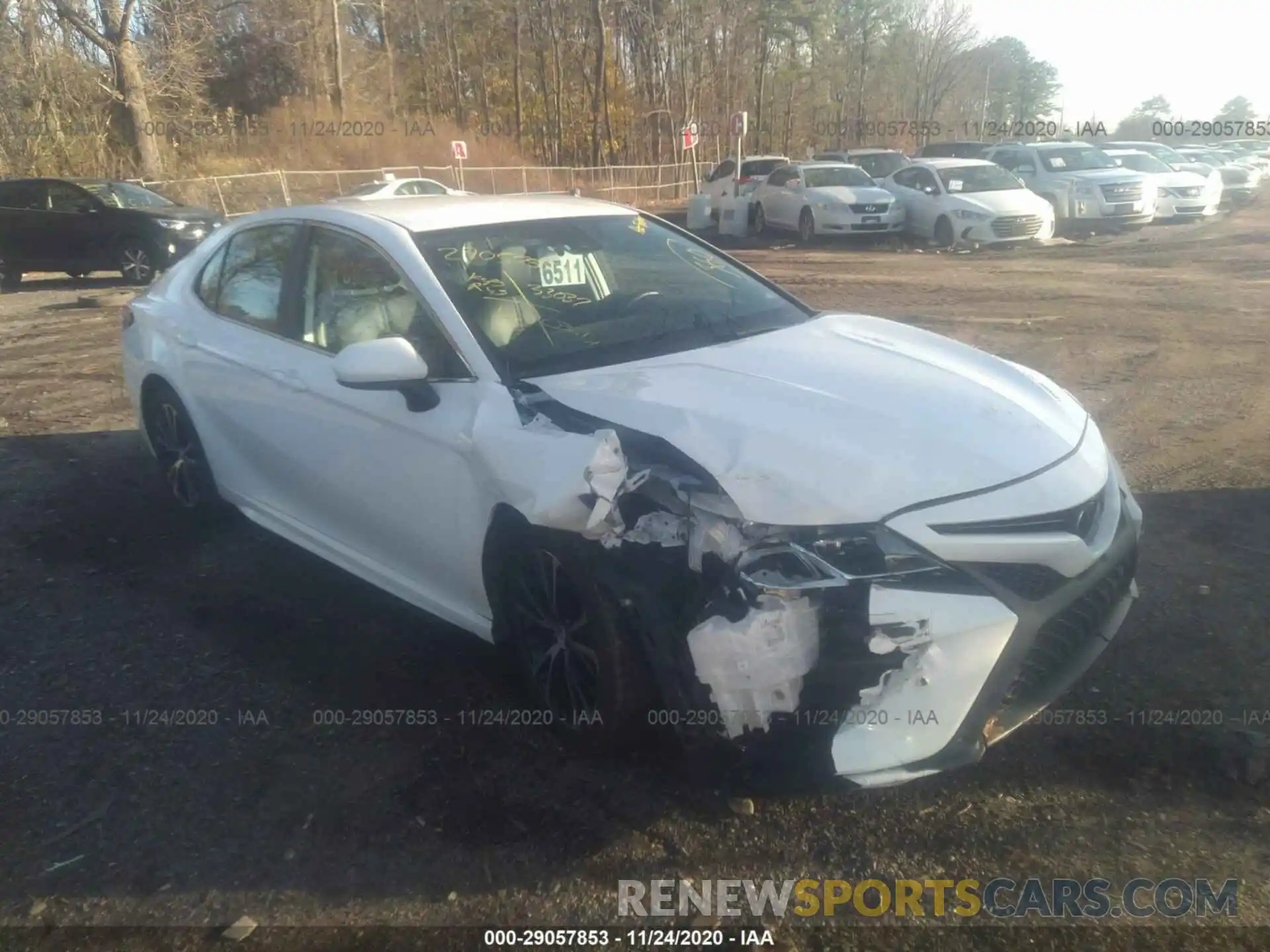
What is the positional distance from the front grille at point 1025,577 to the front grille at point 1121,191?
18.4 m

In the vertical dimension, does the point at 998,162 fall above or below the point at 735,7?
below

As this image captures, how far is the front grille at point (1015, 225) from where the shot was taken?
17.5 metres

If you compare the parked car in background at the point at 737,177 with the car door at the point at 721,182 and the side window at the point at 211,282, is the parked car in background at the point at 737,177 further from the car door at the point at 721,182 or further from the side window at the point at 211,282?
the side window at the point at 211,282

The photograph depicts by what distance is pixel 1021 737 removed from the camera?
3.26 m

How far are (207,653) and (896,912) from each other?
276 cm

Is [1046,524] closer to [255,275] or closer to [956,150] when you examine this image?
[255,275]

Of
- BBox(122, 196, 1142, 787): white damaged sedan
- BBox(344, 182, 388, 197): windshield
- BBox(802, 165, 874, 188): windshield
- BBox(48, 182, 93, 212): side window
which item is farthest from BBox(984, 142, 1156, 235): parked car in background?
BBox(122, 196, 1142, 787): white damaged sedan

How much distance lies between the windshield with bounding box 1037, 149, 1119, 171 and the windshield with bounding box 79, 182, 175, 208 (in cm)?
1600

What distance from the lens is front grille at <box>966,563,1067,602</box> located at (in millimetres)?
2658

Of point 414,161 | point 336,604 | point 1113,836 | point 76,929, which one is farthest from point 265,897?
point 414,161

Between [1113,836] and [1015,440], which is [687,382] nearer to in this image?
[1015,440]

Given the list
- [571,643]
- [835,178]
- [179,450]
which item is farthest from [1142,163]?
[571,643]

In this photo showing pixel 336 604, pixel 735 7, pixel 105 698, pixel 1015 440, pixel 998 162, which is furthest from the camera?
pixel 735 7

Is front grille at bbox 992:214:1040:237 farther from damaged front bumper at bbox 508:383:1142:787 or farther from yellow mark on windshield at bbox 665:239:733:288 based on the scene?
damaged front bumper at bbox 508:383:1142:787
